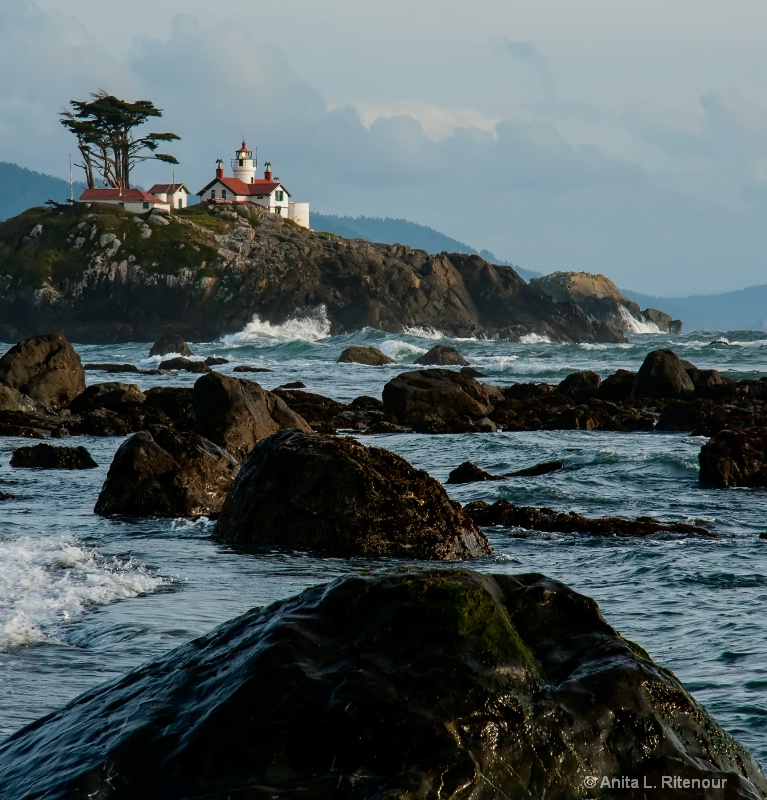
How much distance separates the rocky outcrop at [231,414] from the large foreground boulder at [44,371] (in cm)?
1127

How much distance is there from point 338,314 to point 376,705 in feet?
311

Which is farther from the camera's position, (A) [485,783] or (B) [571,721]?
(B) [571,721]

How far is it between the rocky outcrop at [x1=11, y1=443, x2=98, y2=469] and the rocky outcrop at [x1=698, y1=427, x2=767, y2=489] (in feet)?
34.0

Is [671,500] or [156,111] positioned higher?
[156,111]

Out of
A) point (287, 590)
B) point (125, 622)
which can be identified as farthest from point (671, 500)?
point (125, 622)

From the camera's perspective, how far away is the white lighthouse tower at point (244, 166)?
12469 centimetres

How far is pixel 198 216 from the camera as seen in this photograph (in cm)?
10881

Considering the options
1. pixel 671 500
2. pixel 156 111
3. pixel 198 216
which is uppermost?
pixel 156 111

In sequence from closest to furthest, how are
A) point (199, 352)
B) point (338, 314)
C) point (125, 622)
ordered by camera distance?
1. point (125, 622)
2. point (199, 352)
3. point (338, 314)

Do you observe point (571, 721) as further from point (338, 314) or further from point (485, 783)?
point (338, 314)

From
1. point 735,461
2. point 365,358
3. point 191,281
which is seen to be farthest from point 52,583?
point 191,281

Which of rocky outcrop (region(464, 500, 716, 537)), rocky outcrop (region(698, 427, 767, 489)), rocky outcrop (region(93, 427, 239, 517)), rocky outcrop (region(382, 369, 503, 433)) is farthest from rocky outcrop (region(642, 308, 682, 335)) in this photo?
rocky outcrop (region(93, 427, 239, 517))

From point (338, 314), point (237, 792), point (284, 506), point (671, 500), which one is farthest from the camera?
point (338, 314)

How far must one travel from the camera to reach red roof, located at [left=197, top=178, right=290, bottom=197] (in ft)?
389
